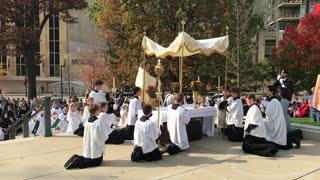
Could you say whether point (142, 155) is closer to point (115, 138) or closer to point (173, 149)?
point (173, 149)

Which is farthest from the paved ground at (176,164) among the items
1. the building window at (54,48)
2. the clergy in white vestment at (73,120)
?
the building window at (54,48)

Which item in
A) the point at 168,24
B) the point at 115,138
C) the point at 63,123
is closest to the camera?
the point at 115,138

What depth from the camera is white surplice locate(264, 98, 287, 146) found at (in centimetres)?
923

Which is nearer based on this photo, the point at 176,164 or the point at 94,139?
the point at 94,139

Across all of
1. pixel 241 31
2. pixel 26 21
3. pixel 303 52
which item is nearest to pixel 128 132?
pixel 241 31

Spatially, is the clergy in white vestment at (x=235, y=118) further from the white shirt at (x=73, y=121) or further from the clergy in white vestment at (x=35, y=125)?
the clergy in white vestment at (x=35, y=125)

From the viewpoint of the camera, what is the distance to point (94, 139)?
26.3 feet

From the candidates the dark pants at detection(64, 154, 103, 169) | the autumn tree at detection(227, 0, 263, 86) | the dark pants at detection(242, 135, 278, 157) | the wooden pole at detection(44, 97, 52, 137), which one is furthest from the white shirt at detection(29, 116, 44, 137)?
the autumn tree at detection(227, 0, 263, 86)

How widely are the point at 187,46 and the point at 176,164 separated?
3.82 metres

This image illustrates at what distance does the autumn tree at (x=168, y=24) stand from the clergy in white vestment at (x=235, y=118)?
1204cm

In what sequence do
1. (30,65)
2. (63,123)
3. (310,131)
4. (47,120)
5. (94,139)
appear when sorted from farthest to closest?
(30,65) → (63,123) → (47,120) → (310,131) → (94,139)

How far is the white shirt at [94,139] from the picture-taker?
801cm

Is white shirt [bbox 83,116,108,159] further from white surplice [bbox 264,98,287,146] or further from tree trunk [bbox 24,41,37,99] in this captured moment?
tree trunk [bbox 24,41,37,99]

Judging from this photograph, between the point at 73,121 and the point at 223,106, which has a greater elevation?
the point at 223,106
